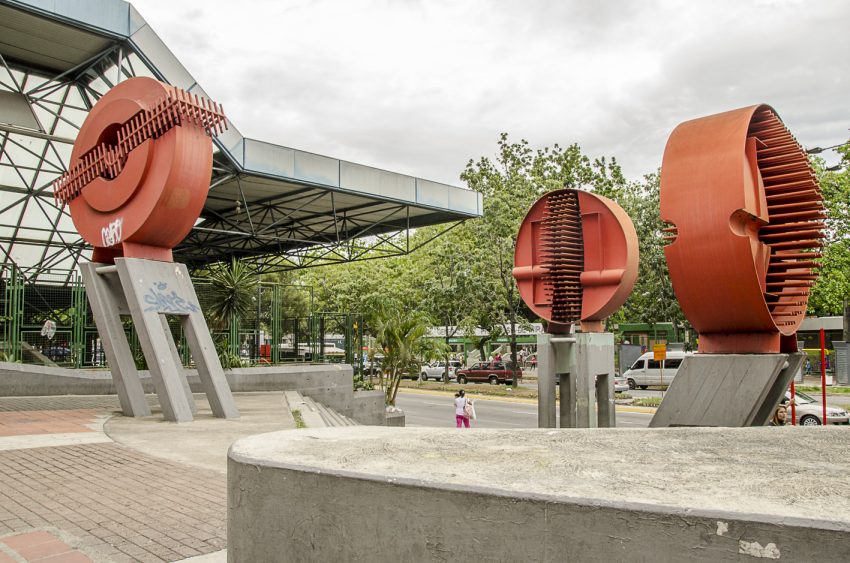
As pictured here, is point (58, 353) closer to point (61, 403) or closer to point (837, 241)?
point (61, 403)

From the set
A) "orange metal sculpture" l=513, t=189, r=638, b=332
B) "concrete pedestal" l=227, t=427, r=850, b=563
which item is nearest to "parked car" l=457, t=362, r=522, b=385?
"orange metal sculpture" l=513, t=189, r=638, b=332

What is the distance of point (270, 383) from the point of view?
17.9m

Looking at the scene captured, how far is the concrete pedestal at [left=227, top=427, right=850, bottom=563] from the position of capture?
224cm

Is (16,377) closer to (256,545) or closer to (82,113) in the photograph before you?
(82,113)

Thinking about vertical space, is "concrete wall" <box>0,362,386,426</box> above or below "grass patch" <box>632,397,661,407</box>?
above

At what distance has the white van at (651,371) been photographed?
107 ft

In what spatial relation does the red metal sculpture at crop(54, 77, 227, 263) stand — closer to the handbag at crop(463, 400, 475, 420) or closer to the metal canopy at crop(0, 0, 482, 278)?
the metal canopy at crop(0, 0, 482, 278)

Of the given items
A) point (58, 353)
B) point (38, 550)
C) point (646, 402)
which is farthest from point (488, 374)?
point (38, 550)

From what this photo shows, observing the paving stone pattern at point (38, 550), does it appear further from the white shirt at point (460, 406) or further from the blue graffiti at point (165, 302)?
the white shirt at point (460, 406)

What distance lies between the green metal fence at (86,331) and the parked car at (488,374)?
53.4 ft

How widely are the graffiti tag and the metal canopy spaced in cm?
492

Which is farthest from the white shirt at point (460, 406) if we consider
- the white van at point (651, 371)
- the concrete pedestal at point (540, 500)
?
the white van at point (651, 371)

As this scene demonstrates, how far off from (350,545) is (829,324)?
171 ft

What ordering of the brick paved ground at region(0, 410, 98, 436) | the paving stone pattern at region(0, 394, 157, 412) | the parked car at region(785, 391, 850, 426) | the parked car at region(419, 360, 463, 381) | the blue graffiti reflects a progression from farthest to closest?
1. the parked car at region(419, 360, 463, 381)
2. the parked car at region(785, 391, 850, 426)
3. the paving stone pattern at region(0, 394, 157, 412)
4. the blue graffiti
5. the brick paved ground at region(0, 410, 98, 436)
